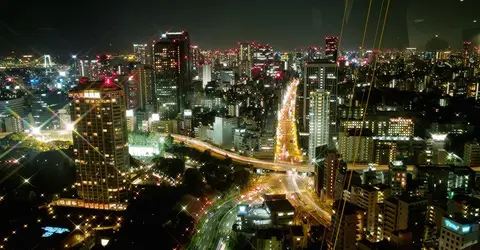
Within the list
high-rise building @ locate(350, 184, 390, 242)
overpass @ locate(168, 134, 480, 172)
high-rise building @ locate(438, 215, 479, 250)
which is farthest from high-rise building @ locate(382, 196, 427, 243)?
overpass @ locate(168, 134, 480, 172)

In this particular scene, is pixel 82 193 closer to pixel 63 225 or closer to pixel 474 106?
pixel 63 225

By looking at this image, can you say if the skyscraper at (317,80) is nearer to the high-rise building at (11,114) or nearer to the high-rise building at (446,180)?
the high-rise building at (446,180)

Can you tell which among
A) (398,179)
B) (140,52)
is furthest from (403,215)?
(140,52)

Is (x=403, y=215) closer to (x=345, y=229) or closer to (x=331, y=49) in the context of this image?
(x=345, y=229)

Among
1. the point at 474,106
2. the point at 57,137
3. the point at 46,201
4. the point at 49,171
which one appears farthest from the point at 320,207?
the point at 57,137

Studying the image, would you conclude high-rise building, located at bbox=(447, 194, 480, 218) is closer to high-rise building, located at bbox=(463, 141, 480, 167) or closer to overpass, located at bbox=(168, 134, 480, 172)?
overpass, located at bbox=(168, 134, 480, 172)

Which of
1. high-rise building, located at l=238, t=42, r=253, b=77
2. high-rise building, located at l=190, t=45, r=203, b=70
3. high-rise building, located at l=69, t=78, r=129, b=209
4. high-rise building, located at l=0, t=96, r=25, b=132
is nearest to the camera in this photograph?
high-rise building, located at l=69, t=78, r=129, b=209

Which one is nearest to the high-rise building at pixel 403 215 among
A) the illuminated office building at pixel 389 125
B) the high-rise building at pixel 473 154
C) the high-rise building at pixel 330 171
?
the high-rise building at pixel 330 171
